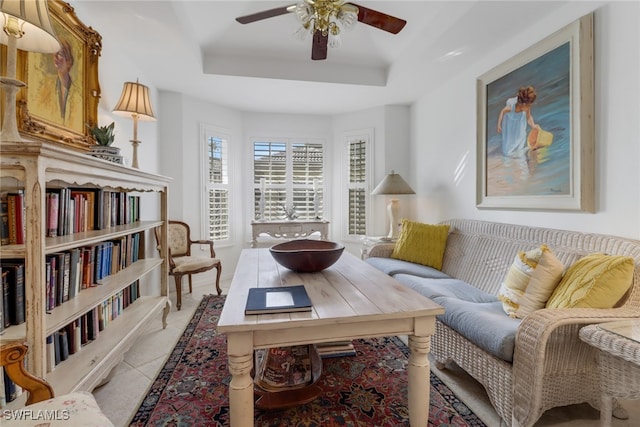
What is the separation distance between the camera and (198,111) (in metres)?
3.88

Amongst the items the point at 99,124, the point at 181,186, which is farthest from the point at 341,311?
the point at 181,186

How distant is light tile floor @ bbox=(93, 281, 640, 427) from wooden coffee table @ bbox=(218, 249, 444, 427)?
0.55 metres

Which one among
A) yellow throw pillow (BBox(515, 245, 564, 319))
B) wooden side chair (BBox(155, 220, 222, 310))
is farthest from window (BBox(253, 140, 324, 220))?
yellow throw pillow (BBox(515, 245, 564, 319))

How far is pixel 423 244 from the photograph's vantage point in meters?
2.91

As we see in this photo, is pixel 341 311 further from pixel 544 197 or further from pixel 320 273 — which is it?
pixel 544 197

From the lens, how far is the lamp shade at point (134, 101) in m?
2.31

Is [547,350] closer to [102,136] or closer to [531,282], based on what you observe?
[531,282]

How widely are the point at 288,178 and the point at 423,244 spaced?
7.99 ft

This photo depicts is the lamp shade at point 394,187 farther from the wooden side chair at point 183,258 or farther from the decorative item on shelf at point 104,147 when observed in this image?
the decorative item on shelf at point 104,147

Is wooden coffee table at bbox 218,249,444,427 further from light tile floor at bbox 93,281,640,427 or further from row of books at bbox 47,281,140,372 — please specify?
row of books at bbox 47,281,140,372

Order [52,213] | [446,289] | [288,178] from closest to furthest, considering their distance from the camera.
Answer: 1. [52,213]
2. [446,289]
3. [288,178]

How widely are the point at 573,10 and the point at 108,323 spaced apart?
3747 mm

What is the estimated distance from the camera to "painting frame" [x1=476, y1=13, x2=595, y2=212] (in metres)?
1.90

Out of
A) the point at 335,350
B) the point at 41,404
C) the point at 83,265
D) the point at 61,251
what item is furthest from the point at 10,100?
the point at 335,350
